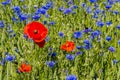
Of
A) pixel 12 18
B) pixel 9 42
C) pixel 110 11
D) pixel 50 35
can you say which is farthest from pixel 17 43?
pixel 110 11

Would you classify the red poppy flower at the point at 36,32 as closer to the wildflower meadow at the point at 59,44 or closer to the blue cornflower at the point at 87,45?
the wildflower meadow at the point at 59,44

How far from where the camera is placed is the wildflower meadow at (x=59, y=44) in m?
2.12

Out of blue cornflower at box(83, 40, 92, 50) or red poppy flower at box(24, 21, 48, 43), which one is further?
blue cornflower at box(83, 40, 92, 50)

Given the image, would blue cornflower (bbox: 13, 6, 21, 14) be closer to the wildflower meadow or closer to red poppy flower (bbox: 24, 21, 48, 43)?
the wildflower meadow

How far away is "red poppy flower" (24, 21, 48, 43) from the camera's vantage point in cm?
173

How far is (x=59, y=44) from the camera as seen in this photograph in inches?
109

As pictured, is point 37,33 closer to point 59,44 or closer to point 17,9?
point 59,44

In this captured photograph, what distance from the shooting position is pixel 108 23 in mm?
3230

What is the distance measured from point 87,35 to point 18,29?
555 millimetres

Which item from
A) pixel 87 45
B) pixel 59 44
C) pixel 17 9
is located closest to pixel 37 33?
pixel 87 45

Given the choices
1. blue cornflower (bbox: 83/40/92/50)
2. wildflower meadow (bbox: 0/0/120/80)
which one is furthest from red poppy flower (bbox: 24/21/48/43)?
blue cornflower (bbox: 83/40/92/50)

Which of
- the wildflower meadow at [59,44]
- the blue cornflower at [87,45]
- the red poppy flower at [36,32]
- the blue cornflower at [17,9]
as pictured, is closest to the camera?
the red poppy flower at [36,32]

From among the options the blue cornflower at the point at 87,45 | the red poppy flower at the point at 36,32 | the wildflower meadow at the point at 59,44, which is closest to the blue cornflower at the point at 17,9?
the wildflower meadow at the point at 59,44

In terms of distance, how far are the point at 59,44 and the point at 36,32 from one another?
1032mm
